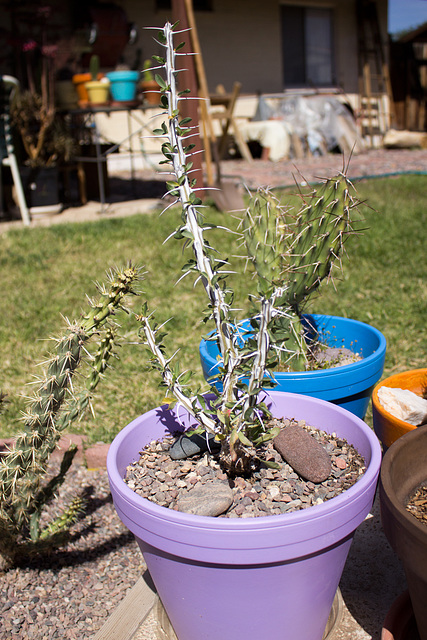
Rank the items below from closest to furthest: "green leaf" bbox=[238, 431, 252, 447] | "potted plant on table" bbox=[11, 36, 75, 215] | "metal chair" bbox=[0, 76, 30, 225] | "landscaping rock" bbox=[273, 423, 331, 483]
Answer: "green leaf" bbox=[238, 431, 252, 447]
"landscaping rock" bbox=[273, 423, 331, 483]
"metal chair" bbox=[0, 76, 30, 225]
"potted plant on table" bbox=[11, 36, 75, 215]

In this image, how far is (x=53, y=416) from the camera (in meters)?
1.52

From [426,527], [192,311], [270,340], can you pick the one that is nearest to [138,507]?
[270,340]

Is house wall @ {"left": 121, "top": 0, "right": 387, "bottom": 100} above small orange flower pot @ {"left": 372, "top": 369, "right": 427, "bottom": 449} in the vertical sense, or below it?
above

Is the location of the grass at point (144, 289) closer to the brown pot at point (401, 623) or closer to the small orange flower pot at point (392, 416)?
the small orange flower pot at point (392, 416)

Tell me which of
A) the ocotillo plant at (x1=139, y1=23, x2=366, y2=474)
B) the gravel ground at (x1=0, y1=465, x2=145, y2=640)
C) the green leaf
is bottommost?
the gravel ground at (x1=0, y1=465, x2=145, y2=640)

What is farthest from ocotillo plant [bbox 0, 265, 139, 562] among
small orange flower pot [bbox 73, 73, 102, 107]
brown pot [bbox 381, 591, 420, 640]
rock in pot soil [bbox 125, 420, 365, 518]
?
small orange flower pot [bbox 73, 73, 102, 107]

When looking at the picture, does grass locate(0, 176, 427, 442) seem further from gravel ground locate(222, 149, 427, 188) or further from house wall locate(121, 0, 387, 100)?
house wall locate(121, 0, 387, 100)

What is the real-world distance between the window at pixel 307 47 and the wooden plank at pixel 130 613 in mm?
13475

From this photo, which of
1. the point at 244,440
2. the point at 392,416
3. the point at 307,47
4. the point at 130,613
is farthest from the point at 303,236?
the point at 307,47

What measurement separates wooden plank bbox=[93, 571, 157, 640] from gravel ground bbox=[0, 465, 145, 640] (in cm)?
7

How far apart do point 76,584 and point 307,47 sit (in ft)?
46.5

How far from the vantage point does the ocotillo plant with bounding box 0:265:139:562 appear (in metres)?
1.41

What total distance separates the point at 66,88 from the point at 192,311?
4792mm

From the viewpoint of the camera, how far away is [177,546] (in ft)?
3.70
